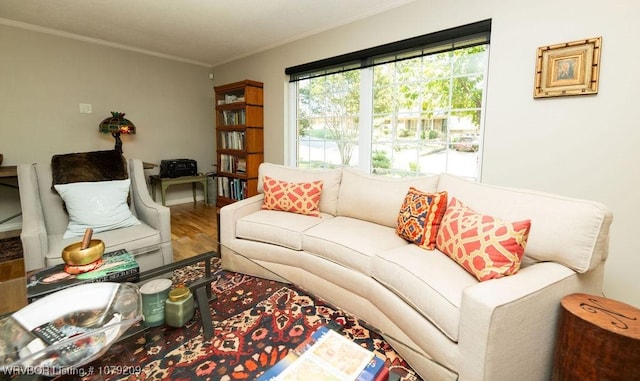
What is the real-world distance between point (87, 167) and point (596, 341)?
317 cm

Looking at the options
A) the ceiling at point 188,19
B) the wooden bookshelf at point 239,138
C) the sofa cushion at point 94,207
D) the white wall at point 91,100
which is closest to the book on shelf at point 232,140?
the wooden bookshelf at point 239,138

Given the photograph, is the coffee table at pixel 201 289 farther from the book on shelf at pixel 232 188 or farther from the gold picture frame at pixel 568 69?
the book on shelf at pixel 232 188

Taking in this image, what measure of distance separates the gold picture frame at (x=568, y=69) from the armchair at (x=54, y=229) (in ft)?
9.30

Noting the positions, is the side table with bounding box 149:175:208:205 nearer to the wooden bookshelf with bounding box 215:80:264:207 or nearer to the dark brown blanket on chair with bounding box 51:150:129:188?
the wooden bookshelf with bounding box 215:80:264:207

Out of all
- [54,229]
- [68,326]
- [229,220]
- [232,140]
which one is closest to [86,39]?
[232,140]

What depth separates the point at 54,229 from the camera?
222 cm

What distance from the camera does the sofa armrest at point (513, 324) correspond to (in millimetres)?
1075

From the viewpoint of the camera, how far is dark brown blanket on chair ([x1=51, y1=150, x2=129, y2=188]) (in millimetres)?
2275

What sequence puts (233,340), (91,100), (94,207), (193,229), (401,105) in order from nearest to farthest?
(233,340)
(94,207)
(401,105)
(193,229)
(91,100)

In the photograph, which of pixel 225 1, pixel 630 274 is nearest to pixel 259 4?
pixel 225 1

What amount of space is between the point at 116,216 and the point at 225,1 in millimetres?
2088

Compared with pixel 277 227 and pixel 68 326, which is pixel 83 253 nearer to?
pixel 68 326

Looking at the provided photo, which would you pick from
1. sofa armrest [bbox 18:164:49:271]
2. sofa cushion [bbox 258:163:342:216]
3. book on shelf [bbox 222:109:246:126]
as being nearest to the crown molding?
book on shelf [bbox 222:109:246:126]

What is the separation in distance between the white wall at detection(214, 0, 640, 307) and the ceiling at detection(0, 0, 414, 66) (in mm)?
882
